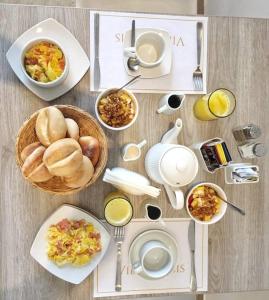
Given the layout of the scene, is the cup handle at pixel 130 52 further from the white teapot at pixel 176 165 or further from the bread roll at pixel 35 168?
the bread roll at pixel 35 168

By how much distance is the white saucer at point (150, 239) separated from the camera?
1.01 meters

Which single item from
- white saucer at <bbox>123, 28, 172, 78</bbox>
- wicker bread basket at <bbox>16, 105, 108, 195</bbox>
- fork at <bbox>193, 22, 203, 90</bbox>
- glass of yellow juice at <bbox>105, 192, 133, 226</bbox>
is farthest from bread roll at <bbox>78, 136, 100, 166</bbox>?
fork at <bbox>193, 22, 203, 90</bbox>

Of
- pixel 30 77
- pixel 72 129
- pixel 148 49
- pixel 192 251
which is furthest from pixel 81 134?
pixel 192 251

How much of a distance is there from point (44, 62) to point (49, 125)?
0.18m

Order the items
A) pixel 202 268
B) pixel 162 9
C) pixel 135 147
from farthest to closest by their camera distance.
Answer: pixel 162 9 → pixel 202 268 → pixel 135 147

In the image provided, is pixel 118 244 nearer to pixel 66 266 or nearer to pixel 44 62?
pixel 66 266

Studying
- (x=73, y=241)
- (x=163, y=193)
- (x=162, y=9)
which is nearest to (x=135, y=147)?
(x=163, y=193)

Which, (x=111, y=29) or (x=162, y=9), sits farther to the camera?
(x=162, y=9)

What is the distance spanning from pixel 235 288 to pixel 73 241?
0.47 m

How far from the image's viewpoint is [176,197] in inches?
35.3

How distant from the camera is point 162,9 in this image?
1.55m

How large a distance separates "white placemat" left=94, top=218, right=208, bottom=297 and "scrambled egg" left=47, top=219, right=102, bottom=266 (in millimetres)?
63

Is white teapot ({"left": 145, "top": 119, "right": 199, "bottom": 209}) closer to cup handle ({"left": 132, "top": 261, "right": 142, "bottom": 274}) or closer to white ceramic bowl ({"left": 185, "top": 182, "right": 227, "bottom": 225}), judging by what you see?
white ceramic bowl ({"left": 185, "top": 182, "right": 227, "bottom": 225})

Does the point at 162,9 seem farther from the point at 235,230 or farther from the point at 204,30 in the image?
the point at 235,230
